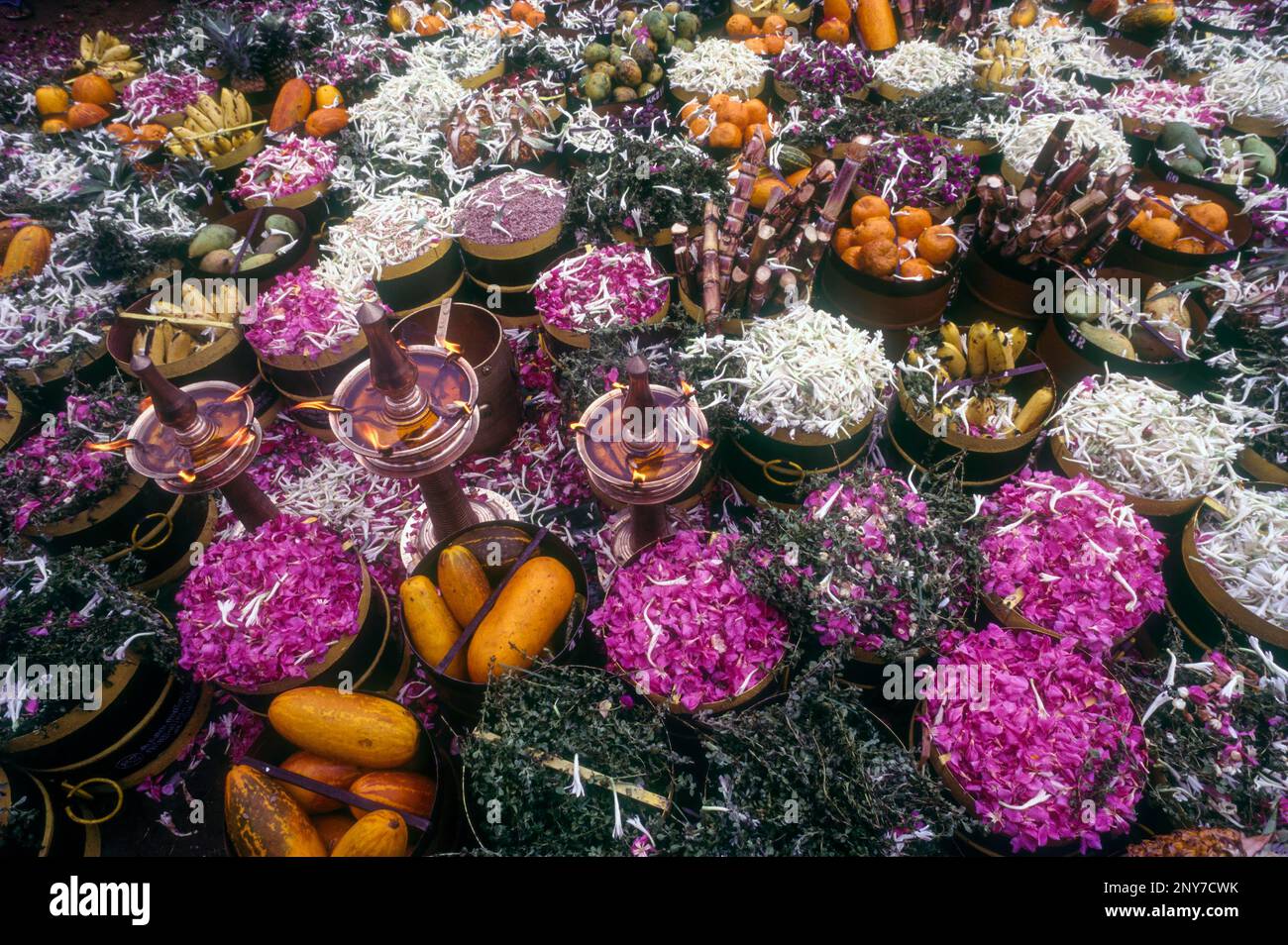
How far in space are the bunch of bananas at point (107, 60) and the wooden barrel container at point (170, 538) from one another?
26.2 feet

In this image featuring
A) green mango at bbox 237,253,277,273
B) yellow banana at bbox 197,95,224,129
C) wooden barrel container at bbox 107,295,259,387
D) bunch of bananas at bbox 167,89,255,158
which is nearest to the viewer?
wooden barrel container at bbox 107,295,259,387

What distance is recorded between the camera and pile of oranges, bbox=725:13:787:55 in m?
7.14

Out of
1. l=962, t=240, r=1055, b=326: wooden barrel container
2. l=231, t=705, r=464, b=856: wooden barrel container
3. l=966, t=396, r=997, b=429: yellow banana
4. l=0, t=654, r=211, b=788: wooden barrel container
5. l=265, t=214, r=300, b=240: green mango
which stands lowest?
l=0, t=654, r=211, b=788: wooden barrel container

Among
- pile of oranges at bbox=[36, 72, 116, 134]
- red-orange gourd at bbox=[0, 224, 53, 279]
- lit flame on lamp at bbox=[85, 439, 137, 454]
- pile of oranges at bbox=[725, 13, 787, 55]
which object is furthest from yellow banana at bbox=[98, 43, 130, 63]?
lit flame on lamp at bbox=[85, 439, 137, 454]

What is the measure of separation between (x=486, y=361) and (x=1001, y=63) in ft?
21.1

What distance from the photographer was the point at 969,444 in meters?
3.69

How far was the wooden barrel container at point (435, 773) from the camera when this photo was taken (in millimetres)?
2664

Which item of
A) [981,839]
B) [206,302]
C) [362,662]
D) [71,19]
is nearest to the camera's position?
[981,839]

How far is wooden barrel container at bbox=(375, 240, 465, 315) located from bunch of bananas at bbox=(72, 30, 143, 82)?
734cm

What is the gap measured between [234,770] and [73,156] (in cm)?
762

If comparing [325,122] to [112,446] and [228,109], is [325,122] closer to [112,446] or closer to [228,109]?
[228,109]

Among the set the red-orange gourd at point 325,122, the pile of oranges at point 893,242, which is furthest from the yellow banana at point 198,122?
the pile of oranges at point 893,242

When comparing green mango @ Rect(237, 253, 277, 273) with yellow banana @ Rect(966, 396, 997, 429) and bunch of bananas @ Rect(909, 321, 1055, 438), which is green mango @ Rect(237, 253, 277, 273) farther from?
yellow banana @ Rect(966, 396, 997, 429)

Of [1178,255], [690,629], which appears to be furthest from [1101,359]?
[690,629]
